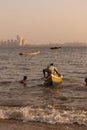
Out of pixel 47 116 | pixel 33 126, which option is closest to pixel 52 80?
pixel 47 116

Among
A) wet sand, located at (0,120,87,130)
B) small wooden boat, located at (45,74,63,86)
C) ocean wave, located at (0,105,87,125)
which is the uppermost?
wet sand, located at (0,120,87,130)

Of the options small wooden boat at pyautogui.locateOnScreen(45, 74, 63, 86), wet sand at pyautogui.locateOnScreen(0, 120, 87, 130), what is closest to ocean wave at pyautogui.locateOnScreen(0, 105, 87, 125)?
A: wet sand at pyautogui.locateOnScreen(0, 120, 87, 130)

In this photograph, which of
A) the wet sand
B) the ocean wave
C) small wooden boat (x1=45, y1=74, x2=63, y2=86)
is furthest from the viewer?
small wooden boat (x1=45, y1=74, x2=63, y2=86)

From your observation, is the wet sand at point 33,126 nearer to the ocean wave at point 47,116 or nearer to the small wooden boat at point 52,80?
the ocean wave at point 47,116

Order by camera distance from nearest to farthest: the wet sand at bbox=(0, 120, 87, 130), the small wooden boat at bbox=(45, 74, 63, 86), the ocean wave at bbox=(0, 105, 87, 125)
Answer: the wet sand at bbox=(0, 120, 87, 130)
the ocean wave at bbox=(0, 105, 87, 125)
the small wooden boat at bbox=(45, 74, 63, 86)

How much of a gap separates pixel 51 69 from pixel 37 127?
15429mm

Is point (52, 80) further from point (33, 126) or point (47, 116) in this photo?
point (33, 126)

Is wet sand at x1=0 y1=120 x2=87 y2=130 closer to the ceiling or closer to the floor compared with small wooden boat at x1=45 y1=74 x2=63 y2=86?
closer to the ceiling

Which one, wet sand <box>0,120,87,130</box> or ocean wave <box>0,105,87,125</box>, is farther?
ocean wave <box>0,105,87,125</box>

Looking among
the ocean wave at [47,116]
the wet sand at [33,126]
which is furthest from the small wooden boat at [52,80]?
the wet sand at [33,126]

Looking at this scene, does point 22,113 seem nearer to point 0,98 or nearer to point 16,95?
point 0,98

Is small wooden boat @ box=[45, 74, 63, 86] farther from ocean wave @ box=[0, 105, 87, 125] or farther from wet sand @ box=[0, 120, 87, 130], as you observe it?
wet sand @ box=[0, 120, 87, 130]

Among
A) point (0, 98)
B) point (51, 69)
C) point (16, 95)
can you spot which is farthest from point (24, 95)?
point (51, 69)

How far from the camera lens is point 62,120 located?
1434 cm
